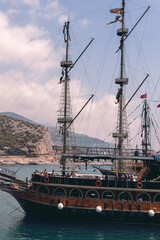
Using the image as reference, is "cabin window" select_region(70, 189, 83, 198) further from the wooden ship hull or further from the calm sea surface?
the calm sea surface

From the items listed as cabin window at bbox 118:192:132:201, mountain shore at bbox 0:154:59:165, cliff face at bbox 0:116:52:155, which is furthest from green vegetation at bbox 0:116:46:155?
cabin window at bbox 118:192:132:201

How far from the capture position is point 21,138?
534 ft

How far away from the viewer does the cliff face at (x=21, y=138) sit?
149750 millimetres

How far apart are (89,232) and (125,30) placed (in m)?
20.9

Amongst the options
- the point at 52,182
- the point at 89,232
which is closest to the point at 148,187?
the point at 89,232

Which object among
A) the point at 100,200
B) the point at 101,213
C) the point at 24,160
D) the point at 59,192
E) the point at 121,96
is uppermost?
the point at 121,96

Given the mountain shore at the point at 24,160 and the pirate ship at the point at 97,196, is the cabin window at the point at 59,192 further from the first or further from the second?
the mountain shore at the point at 24,160

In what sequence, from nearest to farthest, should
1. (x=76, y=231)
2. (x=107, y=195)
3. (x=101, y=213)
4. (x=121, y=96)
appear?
(x=76, y=231), (x=101, y=213), (x=107, y=195), (x=121, y=96)

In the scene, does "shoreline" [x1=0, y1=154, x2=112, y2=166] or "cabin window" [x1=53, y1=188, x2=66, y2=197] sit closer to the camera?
"cabin window" [x1=53, y1=188, x2=66, y2=197]

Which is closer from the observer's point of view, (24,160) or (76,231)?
(76,231)

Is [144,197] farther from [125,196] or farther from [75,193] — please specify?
[75,193]

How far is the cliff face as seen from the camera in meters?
150

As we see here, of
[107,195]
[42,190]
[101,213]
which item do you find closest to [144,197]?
[107,195]

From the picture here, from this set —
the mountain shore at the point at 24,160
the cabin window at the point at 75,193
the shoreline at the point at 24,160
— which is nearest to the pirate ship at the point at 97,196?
the cabin window at the point at 75,193
